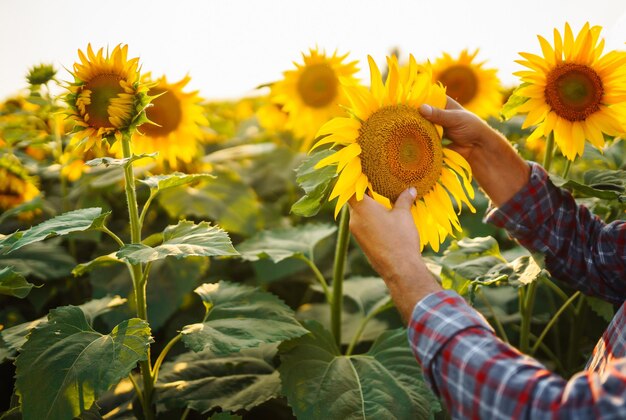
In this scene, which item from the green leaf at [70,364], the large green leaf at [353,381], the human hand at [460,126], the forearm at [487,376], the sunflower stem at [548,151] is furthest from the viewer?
the sunflower stem at [548,151]

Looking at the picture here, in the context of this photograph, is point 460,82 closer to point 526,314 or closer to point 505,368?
point 526,314

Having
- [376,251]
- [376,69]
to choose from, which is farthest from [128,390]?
[376,69]

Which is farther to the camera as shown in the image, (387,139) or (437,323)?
(387,139)

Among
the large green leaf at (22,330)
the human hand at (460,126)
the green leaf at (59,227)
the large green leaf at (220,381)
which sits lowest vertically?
the large green leaf at (220,381)

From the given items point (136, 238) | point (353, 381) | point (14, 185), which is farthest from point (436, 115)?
point (14, 185)

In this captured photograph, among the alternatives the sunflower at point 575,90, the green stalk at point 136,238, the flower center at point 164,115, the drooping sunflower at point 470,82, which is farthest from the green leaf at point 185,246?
the drooping sunflower at point 470,82

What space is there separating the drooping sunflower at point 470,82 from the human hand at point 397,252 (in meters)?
1.52

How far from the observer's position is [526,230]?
1.52 metres

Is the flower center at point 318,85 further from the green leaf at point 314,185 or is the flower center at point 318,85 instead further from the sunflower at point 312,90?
the green leaf at point 314,185

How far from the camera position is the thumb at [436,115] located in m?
1.25

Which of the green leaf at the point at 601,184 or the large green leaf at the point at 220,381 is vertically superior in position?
the green leaf at the point at 601,184

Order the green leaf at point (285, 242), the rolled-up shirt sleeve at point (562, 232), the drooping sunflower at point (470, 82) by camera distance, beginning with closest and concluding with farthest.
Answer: the rolled-up shirt sleeve at point (562, 232), the green leaf at point (285, 242), the drooping sunflower at point (470, 82)

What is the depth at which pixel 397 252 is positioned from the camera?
111 cm

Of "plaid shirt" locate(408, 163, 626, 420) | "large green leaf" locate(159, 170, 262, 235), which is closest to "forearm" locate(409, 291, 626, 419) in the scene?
"plaid shirt" locate(408, 163, 626, 420)
